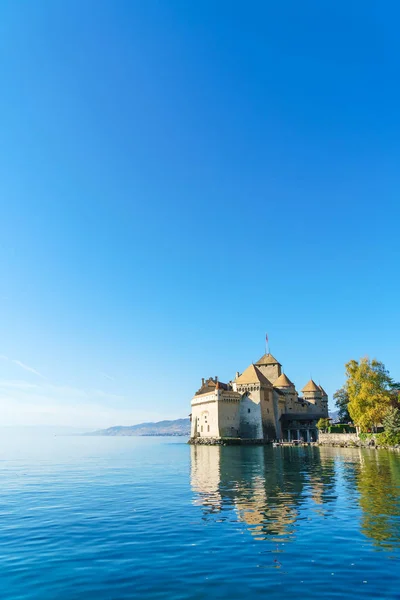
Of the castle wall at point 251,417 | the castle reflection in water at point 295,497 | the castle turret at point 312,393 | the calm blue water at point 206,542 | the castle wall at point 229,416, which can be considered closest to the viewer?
the calm blue water at point 206,542

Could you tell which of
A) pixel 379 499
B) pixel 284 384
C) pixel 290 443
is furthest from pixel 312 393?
pixel 379 499

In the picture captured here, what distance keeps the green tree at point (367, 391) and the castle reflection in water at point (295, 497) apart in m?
20.4

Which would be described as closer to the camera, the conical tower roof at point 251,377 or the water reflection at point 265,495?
the water reflection at point 265,495

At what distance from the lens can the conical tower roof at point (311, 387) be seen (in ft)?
318

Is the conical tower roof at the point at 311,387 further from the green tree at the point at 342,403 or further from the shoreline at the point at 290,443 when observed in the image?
the shoreline at the point at 290,443

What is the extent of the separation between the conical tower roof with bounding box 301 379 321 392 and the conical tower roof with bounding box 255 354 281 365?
8.61 m

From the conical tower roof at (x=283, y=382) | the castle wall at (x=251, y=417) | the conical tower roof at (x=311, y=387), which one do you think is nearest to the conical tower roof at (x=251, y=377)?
the castle wall at (x=251, y=417)

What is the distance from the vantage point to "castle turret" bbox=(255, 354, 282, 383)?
98656 millimetres

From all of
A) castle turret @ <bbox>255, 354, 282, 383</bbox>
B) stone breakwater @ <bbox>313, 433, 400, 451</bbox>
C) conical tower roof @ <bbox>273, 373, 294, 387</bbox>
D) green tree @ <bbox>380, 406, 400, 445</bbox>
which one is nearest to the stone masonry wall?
stone breakwater @ <bbox>313, 433, 400, 451</bbox>

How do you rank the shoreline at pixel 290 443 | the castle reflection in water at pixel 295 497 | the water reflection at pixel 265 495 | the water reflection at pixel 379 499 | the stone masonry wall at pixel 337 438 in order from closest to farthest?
the water reflection at pixel 379 499
the castle reflection in water at pixel 295 497
the water reflection at pixel 265 495
the shoreline at pixel 290 443
the stone masonry wall at pixel 337 438

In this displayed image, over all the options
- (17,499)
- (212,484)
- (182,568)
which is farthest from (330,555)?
(17,499)

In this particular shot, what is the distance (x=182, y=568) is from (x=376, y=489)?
15.9m

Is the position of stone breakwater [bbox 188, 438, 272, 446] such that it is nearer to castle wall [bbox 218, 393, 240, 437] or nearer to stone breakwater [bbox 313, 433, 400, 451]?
castle wall [bbox 218, 393, 240, 437]

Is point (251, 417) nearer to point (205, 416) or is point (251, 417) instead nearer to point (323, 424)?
point (205, 416)
